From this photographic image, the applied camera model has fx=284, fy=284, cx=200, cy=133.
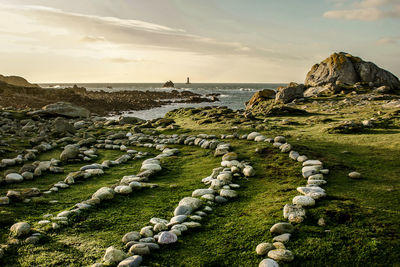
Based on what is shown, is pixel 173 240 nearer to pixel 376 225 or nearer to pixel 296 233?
pixel 296 233

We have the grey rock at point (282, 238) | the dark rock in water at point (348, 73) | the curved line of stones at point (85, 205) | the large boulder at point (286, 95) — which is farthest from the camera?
the dark rock in water at point (348, 73)

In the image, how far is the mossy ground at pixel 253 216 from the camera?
297cm

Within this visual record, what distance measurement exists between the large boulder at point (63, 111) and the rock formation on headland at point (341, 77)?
14.6 meters

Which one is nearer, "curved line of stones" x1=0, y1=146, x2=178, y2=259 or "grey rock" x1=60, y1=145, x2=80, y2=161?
"curved line of stones" x1=0, y1=146, x2=178, y2=259

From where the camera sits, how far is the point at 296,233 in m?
3.25

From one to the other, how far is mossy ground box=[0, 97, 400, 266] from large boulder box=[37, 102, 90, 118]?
1704 centimetres

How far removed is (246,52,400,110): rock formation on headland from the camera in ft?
87.2

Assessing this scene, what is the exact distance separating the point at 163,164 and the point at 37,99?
32541 millimetres

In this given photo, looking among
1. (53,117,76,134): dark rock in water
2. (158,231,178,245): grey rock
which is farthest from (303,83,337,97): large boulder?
(158,231,178,245): grey rock

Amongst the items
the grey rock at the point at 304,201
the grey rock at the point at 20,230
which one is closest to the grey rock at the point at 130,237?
the grey rock at the point at 20,230

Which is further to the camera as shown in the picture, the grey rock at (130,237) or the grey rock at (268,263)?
the grey rock at (130,237)

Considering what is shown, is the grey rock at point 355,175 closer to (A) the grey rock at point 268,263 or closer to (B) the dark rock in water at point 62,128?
(A) the grey rock at point 268,263

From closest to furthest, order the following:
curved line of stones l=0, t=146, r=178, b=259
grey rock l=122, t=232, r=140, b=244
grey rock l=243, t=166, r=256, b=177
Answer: grey rock l=122, t=232, r=140, b=244 → curved line of stones l=0, t=146, r=178, b=259 → grey rock l=243, t=166, r=256, b=177

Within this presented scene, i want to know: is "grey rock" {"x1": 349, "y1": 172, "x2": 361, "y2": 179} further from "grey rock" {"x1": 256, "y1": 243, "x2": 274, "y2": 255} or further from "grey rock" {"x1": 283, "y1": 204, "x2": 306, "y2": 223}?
"grey rock" {"x1": 256, "y1": 243, "x2": 274, "y2": 255}
